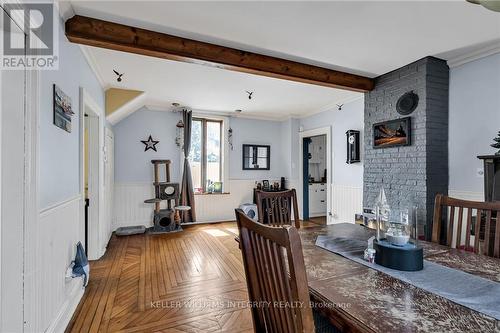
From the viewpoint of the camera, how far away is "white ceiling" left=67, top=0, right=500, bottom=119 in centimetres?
198

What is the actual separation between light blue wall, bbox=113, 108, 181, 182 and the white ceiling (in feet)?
4.38

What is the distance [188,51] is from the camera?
2516mm

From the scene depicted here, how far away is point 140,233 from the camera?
4.57m

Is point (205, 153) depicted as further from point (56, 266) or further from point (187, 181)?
point (56, 266)

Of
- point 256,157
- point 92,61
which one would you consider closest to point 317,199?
point 256,157

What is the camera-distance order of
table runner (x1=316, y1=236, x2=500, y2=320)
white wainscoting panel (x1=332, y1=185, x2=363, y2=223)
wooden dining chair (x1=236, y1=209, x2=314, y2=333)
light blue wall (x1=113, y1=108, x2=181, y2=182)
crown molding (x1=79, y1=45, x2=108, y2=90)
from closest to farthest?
wooden dining chair (x1=236, y1=209, x2=314, y2=333) < table runner (x1=316, y1=236, x2=500, y2=320) < crown molding (x1=79, y1=45, x2=108, y2=90) < white wainscoting panel (x1=332, y1=185, x2=363, y2=223) < light blue wall (x1=113, y1=108, x2=181, y2=182)

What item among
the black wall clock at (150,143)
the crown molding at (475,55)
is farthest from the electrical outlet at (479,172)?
the black wall clock at (150,143)

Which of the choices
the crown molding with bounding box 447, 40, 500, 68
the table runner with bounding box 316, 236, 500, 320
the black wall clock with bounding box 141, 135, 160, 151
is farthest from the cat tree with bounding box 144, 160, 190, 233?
the crown molding with bounding box 447, 40, 500, 68

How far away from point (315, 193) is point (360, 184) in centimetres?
199

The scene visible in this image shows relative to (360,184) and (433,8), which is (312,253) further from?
(360,184)

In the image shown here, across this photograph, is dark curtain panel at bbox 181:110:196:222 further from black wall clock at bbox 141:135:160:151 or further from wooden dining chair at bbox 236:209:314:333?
wooden dining chair at bbox 236:209:314:333

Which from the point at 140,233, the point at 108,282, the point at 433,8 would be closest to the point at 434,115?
the point at 433,8
